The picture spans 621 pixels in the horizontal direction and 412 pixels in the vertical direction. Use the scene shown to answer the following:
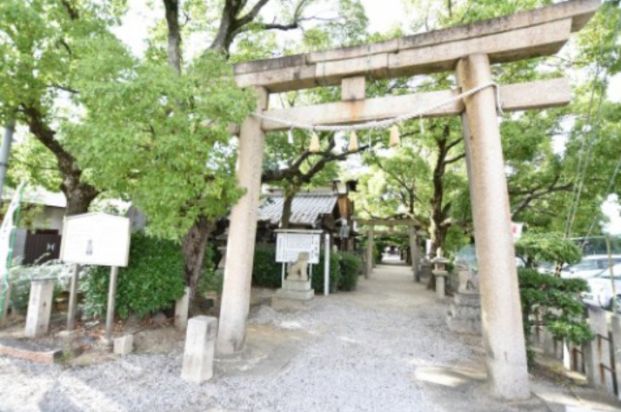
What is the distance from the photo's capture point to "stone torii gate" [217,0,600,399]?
3.78m

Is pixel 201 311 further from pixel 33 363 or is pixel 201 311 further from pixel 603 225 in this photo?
pixel 603 225

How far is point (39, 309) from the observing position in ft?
16.7

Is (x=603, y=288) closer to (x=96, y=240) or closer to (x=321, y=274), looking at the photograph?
(x=321, y=274)

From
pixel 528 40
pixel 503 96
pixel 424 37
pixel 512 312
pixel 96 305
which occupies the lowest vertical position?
pixel 96 305

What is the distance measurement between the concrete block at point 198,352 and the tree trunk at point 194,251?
2.64m

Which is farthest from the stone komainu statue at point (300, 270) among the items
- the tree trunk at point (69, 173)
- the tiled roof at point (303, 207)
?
the tree trunk at point (69, 173)

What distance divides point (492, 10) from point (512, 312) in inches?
236

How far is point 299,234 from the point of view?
418 inches

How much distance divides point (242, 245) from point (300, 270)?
5501 millimetres

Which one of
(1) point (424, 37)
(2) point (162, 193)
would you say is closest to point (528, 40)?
(1) point (424, 37)

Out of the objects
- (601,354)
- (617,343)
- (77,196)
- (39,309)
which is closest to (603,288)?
(601,354)

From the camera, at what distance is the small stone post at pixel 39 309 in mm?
5027

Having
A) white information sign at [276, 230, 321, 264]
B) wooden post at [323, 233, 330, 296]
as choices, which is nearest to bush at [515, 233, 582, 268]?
white information sign at [276, 230, 321, 264]

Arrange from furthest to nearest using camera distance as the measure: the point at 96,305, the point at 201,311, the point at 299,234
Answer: the point at 299,234 → the point at 201,311 → the point at 96,305
